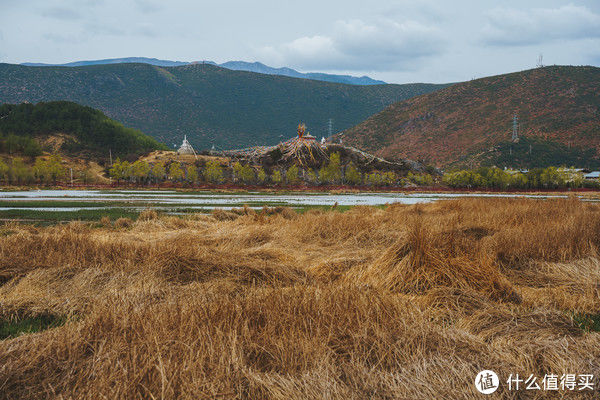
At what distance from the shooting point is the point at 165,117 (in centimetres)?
16062

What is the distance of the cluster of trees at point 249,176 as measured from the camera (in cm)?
6700

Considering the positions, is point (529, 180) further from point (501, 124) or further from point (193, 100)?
point (193, 100)

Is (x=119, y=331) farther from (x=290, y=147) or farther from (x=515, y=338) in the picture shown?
(x=290, y=147)

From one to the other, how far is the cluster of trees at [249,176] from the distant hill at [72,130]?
2284 cm

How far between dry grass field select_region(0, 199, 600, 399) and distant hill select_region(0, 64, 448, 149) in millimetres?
136485

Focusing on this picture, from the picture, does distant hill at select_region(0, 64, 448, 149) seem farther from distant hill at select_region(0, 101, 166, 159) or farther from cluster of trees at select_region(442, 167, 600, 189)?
cluster of trees at select_region(442, 167, 600, 189)

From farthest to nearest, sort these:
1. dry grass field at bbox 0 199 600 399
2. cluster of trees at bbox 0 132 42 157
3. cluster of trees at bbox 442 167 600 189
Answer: cluster of trees at bbox 0 132 42 157, cluster of trees at bbox 442 167 600 189, dry grass field at bbox 0 199 600 399

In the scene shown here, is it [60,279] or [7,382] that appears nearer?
[7,382]

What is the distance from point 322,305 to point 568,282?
181 inches

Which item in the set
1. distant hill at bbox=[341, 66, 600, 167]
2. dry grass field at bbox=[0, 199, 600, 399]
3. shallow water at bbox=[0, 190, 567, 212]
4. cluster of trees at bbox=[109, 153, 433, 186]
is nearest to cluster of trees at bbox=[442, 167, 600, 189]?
cluster of trees at bbox=[109, 153, 433, 186]

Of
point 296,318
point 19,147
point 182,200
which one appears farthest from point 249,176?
point 296,318

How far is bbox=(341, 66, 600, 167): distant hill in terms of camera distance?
84.9 m

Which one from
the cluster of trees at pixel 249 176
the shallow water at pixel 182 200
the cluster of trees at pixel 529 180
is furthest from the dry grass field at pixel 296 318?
the cluster of trees at pixel 249 176

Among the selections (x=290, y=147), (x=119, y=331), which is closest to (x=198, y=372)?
(x=119, y=331)
